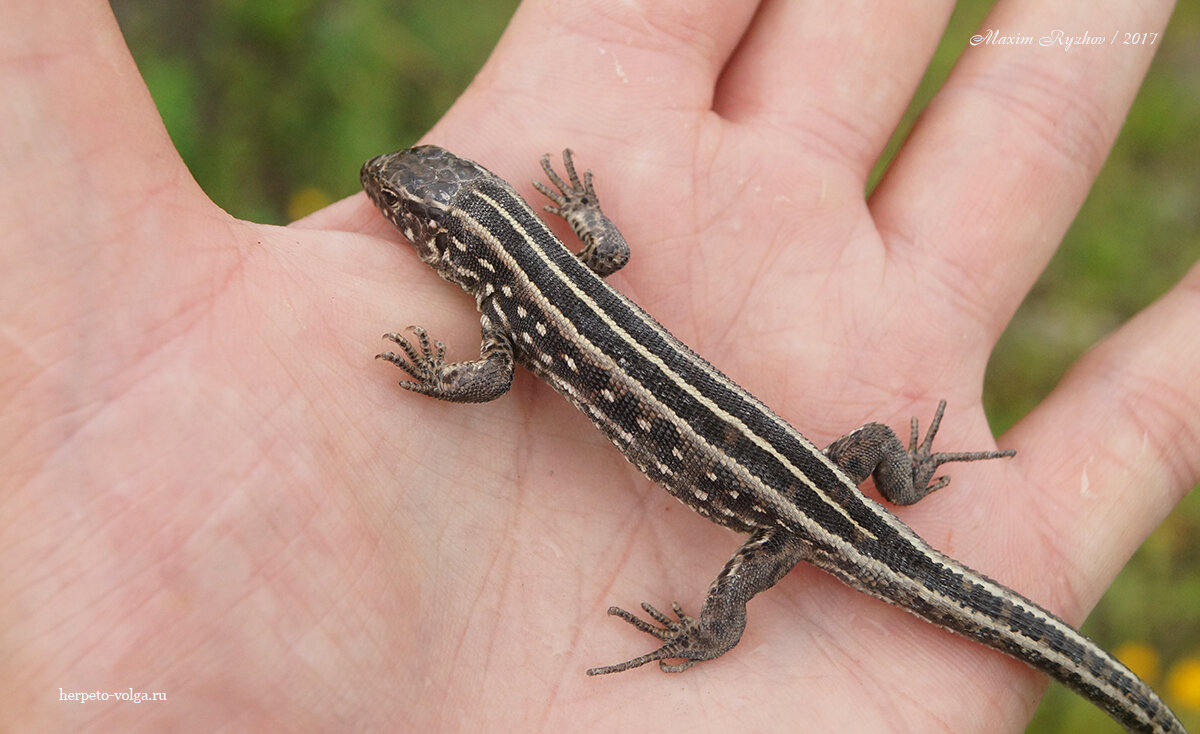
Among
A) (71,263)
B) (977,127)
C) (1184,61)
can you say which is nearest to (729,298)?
(977,127)

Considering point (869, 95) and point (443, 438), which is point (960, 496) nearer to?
point (869, 95)

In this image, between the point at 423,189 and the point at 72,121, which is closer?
the point at 72,121

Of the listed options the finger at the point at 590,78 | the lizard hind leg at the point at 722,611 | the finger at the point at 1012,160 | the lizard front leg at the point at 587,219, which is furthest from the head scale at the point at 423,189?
the finger at the point at 1012,160

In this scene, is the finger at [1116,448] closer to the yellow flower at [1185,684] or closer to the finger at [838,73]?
the yellow flower at [1185,684]

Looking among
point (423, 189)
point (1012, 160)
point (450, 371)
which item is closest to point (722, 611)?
point (450, 371)

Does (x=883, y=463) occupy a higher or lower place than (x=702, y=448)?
higher

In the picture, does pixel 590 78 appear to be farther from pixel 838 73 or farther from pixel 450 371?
pixel 450 371
